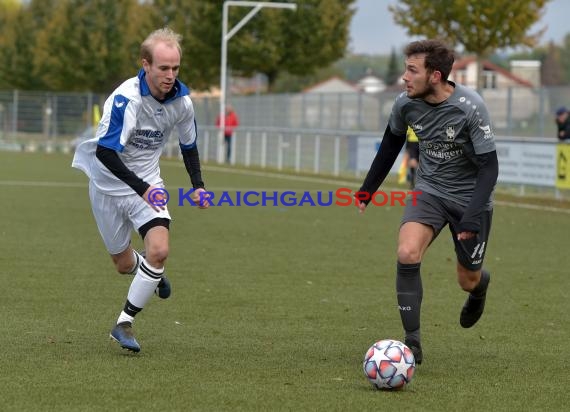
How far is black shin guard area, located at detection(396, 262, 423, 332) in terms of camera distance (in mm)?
7719

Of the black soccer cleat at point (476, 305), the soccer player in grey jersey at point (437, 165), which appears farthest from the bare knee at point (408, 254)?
the black soccer cleat at point (476, 305)

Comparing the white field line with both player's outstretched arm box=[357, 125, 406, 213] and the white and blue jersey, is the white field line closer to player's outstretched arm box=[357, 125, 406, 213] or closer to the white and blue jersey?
player's outstretched arm box=[357, 125, 406, 213]

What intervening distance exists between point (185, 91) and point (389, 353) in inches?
94.2

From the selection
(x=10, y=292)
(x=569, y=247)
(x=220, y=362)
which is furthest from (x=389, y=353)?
(x=569, y=247)

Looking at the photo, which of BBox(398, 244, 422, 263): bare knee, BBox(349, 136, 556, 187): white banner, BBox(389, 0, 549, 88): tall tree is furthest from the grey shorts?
BBox(389, 0, 549, 88): tall tree

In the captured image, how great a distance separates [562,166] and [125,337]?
1688 centimetres

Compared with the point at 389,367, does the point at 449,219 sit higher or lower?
higher

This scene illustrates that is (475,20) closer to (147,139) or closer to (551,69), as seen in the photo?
(147,139)

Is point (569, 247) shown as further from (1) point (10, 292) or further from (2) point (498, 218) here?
(1) point (10, 292)

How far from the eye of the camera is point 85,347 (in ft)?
26.5

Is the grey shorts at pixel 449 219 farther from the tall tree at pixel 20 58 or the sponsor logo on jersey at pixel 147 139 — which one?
the tall tree at pixel 20 58

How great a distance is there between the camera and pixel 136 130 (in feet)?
26.7

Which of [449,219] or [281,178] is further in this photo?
[281,178]

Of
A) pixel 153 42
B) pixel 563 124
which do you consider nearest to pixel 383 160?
pixel 153 42
